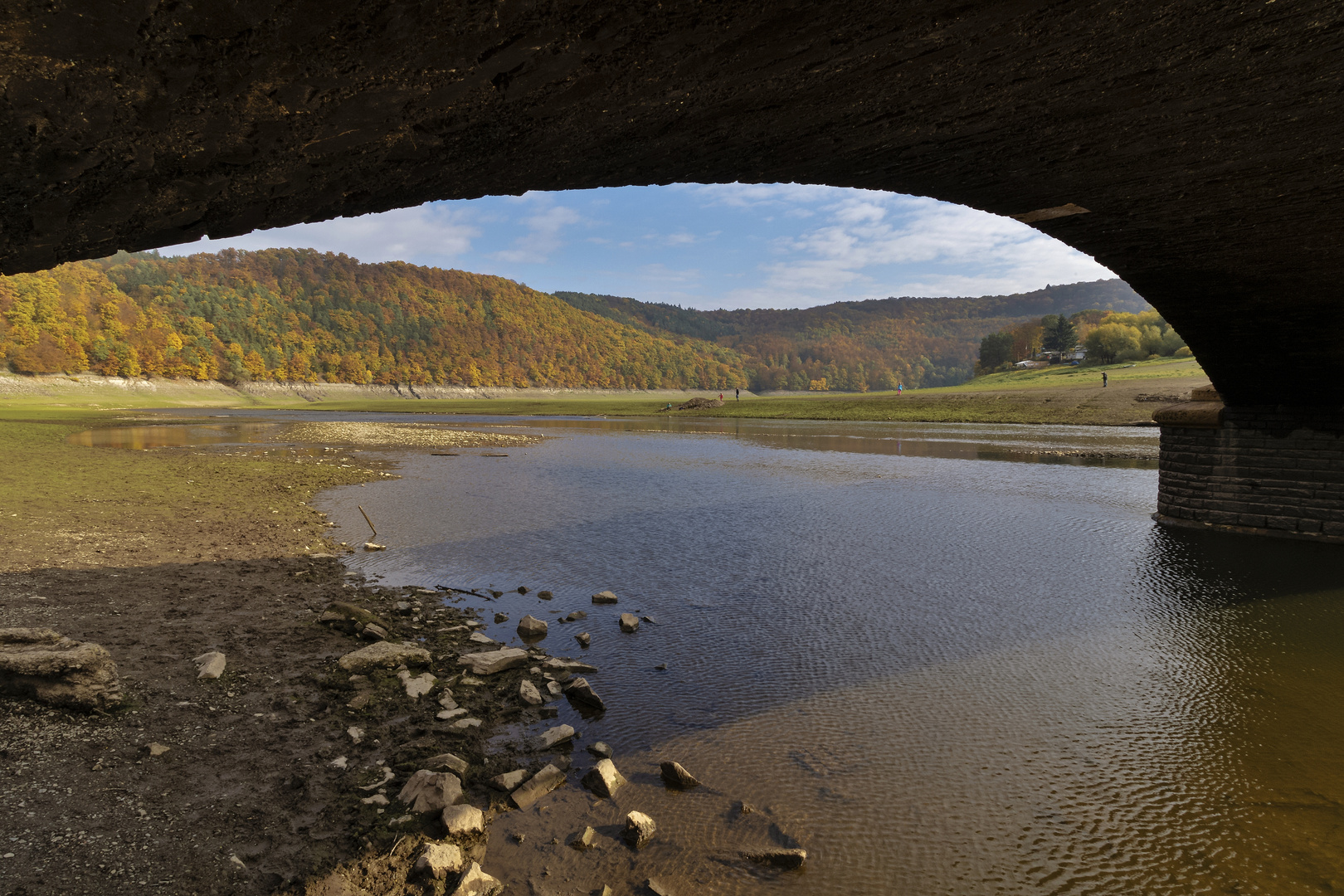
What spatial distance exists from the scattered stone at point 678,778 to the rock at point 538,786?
2.26 feet

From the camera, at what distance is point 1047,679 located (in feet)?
19.5

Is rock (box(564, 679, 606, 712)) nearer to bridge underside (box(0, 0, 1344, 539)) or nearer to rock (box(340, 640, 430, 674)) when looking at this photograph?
rock (box(340, 640, 430, 674))

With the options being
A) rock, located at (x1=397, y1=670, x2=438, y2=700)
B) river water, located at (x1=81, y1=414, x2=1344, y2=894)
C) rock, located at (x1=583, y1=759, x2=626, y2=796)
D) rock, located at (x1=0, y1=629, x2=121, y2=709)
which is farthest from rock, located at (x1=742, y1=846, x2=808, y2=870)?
rock, located at (x1=0, y1=629, x2=121, y2=709)

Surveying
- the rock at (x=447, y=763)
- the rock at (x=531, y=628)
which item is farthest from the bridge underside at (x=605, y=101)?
the rock at (x=531, y=628)

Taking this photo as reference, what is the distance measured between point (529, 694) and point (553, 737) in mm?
773

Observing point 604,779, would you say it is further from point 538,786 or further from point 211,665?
point 211,665

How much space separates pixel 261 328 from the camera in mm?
142125

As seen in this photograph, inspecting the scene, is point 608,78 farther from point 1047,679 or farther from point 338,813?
point 1047,679

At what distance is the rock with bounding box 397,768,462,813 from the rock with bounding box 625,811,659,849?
1.04 m

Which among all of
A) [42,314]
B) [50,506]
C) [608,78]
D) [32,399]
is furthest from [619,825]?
[42,314]

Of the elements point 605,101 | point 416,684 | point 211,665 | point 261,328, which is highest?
point 261,328

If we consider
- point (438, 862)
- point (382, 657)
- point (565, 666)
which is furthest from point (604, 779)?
point (382, 657)

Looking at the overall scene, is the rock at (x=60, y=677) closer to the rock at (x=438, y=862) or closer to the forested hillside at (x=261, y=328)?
the rock at (x=438, y=862)

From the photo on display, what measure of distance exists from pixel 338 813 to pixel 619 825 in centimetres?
161
